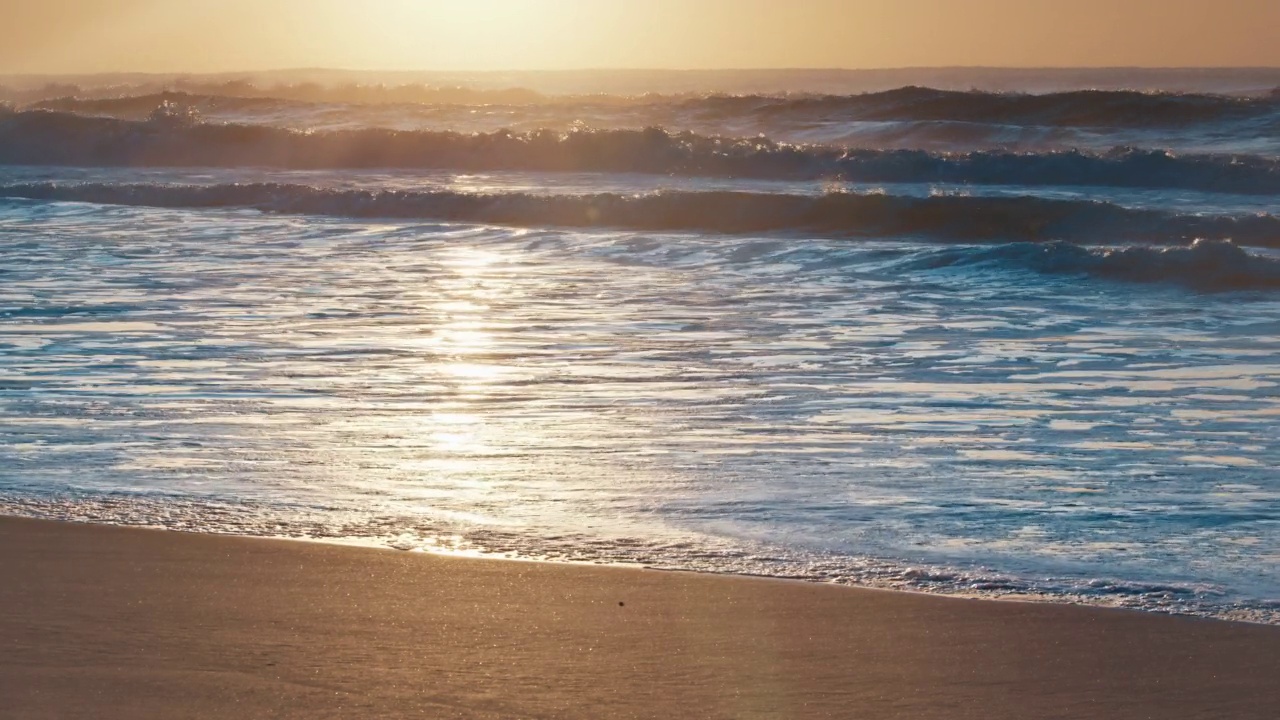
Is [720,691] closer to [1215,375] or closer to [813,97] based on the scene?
[1215,375]

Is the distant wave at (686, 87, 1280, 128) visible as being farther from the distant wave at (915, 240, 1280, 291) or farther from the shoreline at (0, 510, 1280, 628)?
the shoreline at (0, 510, 1280, 628)

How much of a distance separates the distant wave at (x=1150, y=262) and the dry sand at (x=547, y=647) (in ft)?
24.8

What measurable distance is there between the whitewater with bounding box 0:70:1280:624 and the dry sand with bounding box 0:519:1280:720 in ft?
0.74

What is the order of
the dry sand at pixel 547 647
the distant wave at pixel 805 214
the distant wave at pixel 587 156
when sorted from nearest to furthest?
1. the dry sand at pixel 547 647
2. the distant wave at pixel 805 214
3. the distant wave at pixel 587 156

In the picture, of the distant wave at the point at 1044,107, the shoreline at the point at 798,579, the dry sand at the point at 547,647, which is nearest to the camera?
the dry sand at the point at 547,647

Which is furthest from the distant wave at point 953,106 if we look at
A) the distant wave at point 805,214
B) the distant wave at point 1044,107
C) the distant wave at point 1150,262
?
the distant wave at point 1150,262

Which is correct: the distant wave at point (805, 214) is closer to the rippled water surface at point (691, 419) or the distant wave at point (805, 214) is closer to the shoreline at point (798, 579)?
the rippled water surface at point (691, 419)

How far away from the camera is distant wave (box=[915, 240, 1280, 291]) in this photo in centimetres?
1031

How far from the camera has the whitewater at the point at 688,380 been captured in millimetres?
3986

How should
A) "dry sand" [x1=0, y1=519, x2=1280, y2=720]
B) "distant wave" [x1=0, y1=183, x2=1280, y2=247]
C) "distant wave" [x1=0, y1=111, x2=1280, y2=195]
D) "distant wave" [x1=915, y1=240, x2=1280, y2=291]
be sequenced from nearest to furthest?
"dry sand" [x1=0, y1=519, x2=1280, y2=720] < "distant wave" [x1=915, y1=240, x2=1280, y2=291] < "distant wave" [x1=0, y1=183, x2=1280, y2=247] < "distant wave" [x1=0, y1=111, x2=1280, y2=195]

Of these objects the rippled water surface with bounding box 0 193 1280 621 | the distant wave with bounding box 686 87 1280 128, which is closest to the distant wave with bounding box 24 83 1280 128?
the distant wave with bounding box 686 87 1280 128

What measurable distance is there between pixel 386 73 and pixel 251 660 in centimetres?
7606

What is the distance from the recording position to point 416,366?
676cm

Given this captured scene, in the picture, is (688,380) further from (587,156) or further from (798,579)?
(587,156)
